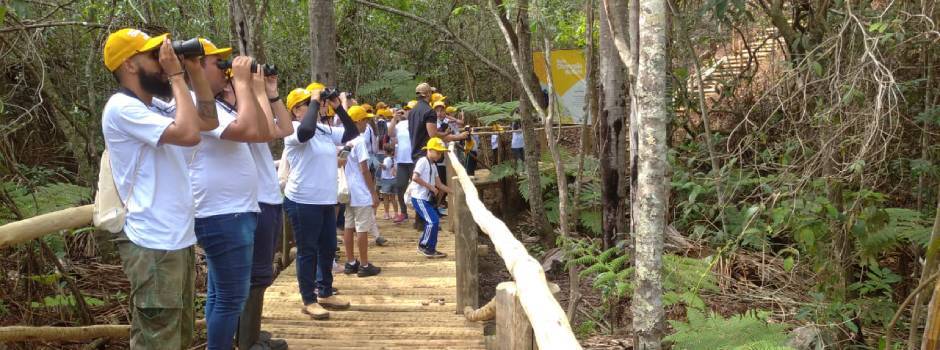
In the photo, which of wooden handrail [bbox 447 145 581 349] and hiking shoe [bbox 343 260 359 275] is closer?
wooden handrail [bbox 447 145 581 349]

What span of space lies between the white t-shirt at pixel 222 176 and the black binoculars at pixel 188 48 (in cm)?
38

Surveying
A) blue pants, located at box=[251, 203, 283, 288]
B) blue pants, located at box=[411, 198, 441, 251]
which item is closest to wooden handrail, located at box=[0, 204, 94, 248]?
blue pants, located at box=[251, 203, 283, 288]

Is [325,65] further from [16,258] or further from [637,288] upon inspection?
[637,288]

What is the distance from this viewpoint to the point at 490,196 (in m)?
11.8

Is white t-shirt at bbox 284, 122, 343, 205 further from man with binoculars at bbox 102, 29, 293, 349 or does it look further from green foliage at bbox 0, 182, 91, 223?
green foliage at bbox 0, 182, 91, 223

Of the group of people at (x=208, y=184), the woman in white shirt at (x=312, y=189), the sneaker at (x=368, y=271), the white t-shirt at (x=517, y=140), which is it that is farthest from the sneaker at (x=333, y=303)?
the white t-shirt at (x=517, y=140)

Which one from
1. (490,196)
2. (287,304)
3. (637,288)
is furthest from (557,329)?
(490,196)

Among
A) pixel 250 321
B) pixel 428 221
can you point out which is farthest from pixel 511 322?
pixel 428 221

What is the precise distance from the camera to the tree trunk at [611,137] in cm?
754

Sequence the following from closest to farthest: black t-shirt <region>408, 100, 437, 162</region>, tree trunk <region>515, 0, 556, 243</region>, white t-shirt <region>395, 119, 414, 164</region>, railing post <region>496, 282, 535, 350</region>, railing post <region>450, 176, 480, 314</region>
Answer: railing post <region>496, 282, 535, 350</region> → railing post <region>450, 176, 480, 314</region> → black t-shirt <region>408, 100, 437, 162</region> → tree trunk <region>515, 0, 556, 243</region> → white t-shirt <region>395, 119, 414, 164</region>

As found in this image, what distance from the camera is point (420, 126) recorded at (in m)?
8.52

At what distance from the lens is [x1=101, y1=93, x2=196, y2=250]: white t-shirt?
2.90 m

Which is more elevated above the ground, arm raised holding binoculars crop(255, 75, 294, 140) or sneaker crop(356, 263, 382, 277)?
arm raised holding binoculars crop(255, 75, 294, 140)

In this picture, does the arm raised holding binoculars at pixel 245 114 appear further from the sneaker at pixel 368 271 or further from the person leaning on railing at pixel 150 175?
the sneaker at pixel 368 271
